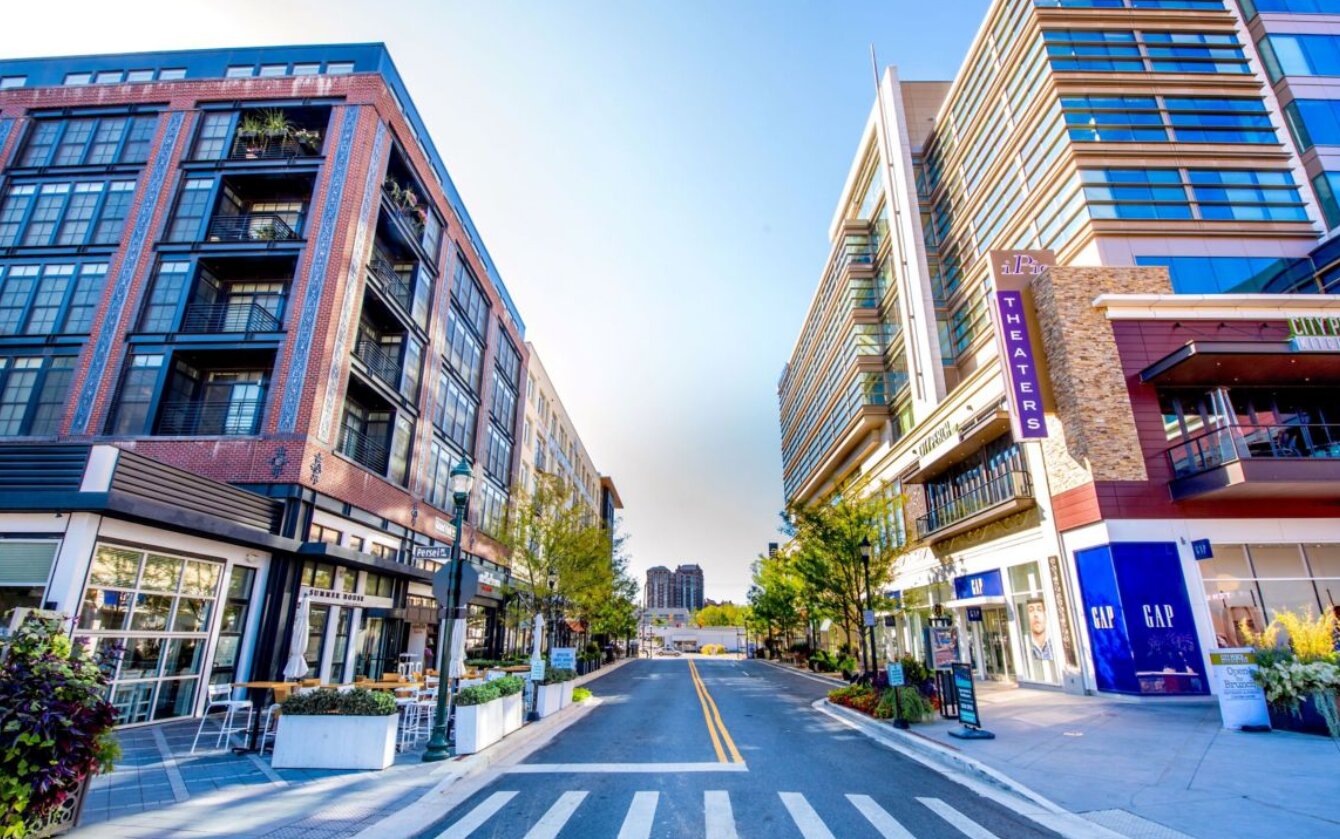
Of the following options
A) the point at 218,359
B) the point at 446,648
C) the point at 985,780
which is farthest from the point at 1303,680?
the point at 218,359

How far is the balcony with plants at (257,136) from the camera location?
2262 centimetres

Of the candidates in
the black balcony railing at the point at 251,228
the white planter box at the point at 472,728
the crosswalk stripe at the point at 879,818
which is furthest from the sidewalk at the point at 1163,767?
the black balcony railing at the point at 251,228

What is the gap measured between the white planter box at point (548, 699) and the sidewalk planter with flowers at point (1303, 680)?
48.9ft

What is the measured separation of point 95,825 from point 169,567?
10.5 metres

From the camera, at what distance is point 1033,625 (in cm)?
2105

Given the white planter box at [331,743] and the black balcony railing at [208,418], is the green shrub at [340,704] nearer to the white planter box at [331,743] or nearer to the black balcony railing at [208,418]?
the white planter box at [331,743]

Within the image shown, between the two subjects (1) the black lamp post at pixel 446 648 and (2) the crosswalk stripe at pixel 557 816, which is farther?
(1) the black lamp post at pixel 446 648

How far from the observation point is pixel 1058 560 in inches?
762

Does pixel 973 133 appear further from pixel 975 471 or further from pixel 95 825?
pixel 95 825

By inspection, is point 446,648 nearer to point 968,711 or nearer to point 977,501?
point 968,711

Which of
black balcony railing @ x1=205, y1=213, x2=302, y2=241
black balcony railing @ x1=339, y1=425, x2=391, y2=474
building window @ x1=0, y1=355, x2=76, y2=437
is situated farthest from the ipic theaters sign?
building window @ x1=0, y1=355, x2=76, y2=437

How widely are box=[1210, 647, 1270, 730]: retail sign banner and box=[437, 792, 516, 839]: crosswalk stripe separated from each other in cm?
1297

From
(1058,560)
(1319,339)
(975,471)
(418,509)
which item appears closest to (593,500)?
(418,509)

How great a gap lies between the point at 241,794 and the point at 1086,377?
73.3ft
